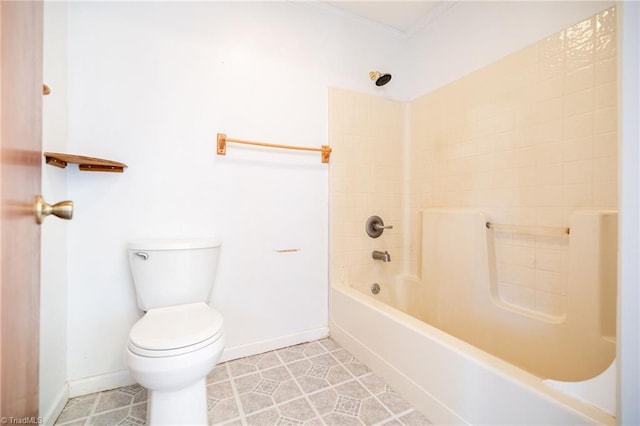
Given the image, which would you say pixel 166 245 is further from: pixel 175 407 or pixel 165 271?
pixel 175 407

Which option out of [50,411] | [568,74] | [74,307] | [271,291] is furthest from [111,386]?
[568,74]

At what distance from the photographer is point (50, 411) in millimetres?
1096

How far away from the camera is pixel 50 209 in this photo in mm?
506

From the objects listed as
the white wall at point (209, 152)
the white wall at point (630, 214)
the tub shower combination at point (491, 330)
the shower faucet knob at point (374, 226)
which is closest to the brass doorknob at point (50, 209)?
the white wall at point (209, 152)

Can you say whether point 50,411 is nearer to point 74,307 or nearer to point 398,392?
point 74,307

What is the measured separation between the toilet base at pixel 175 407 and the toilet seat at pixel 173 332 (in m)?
0.20

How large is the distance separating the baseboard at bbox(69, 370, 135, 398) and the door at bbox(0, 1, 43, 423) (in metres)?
1.04

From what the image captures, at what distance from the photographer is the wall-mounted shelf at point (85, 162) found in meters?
1.09

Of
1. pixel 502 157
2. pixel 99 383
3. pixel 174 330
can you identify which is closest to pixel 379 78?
pixel 502 157

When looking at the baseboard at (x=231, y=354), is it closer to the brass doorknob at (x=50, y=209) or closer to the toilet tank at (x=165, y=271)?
the toilet tank at (x=165, y=271)

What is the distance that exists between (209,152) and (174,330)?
3.07ft

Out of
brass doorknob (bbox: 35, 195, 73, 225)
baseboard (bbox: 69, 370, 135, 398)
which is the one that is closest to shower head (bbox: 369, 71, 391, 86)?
brass doorknob (bbox: 35, 195, 73, 225)

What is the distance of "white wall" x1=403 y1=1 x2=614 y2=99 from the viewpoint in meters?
1.32

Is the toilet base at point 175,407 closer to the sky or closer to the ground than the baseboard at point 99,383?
closer to the sky
